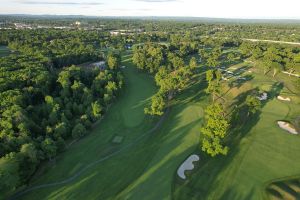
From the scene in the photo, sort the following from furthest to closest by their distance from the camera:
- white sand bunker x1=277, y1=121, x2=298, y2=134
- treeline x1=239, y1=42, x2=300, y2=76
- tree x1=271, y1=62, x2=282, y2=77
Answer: treeline x1=239, y1=42, x2=300, y2=76 → tree x1=271, y1=62, x2=282, y2=77 → white sand bunker x1=277, y1=121, x2=298, y2=134

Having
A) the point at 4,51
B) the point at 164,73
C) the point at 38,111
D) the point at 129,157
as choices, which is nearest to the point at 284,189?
the point at 129,157

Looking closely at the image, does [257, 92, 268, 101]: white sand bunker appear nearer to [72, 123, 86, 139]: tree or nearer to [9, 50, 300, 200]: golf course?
[9, 50, 300, 200]: golf course

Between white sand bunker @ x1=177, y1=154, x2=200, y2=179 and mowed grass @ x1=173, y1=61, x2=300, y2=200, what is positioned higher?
mowed grass @ x1=173, y1=61, x2=300, y2=200

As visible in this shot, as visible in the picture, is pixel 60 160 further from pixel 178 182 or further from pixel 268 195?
pixel 268 195

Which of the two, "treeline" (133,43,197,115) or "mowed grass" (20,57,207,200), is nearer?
"mowed grass" (20,57,207,200)

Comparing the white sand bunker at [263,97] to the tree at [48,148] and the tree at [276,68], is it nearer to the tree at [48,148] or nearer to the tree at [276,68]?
the tree at [276,68]

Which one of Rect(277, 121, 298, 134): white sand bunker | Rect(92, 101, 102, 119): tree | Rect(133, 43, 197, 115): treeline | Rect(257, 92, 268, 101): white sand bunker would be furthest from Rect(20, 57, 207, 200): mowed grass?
Rect(257, 92, 268, 101): white sand bunker
